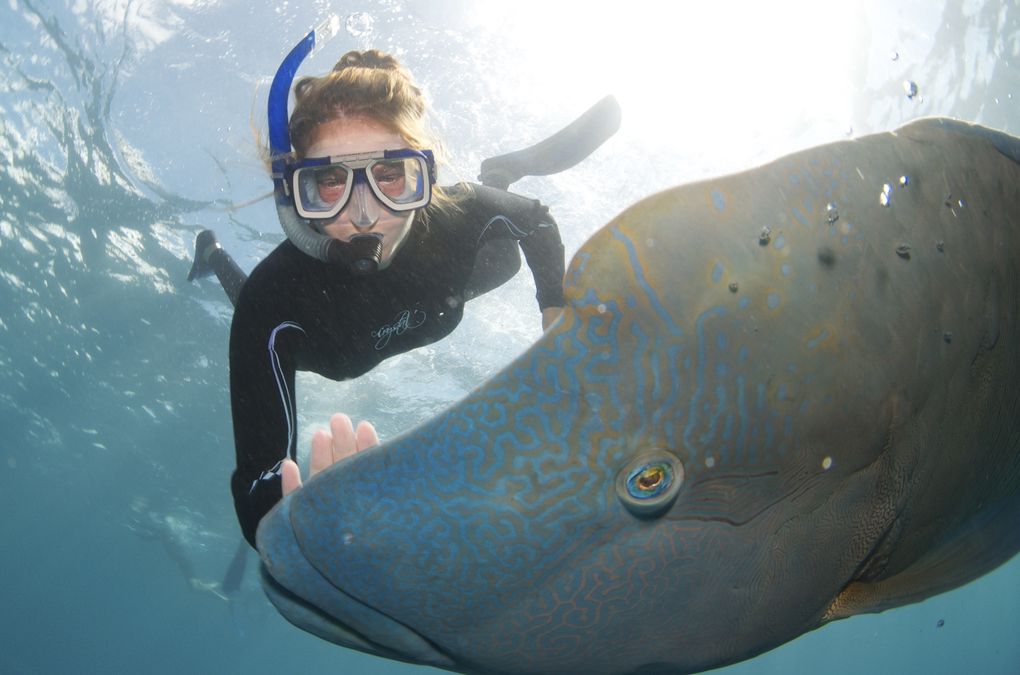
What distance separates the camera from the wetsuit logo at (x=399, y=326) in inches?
151

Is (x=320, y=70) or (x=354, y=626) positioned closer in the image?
(x=354, y=626)

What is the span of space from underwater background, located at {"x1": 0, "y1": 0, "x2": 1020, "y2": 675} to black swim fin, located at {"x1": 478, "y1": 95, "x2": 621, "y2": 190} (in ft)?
4.48

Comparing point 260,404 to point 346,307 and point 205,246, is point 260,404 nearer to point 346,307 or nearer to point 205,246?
point 346,307

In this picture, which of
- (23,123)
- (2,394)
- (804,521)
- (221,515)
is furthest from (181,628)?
(804,521)

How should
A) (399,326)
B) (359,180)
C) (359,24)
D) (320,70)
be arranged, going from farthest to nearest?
1. (320,70)
2. (359,24)
3. (399,326)
4. (359,180)

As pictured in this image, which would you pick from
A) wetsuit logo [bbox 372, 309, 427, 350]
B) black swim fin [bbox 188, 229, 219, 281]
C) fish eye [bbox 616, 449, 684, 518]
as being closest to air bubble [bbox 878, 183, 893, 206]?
fish eye [bbox 616, 449, 684, 518]

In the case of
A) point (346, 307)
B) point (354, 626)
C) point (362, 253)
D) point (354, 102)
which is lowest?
point (354, 626)

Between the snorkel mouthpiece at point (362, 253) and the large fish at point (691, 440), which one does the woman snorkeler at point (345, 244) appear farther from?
the large fish at point (691, 440)

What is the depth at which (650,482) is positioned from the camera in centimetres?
106

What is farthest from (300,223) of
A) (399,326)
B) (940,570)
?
(940,570)

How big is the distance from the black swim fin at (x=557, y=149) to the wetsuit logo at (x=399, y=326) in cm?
248

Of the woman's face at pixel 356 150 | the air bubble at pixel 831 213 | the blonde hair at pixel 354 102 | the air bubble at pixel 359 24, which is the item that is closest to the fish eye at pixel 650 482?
the air bubble at pixel 831 213

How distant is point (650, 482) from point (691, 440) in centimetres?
12

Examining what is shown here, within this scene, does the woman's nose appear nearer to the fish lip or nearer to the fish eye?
the fish lip
